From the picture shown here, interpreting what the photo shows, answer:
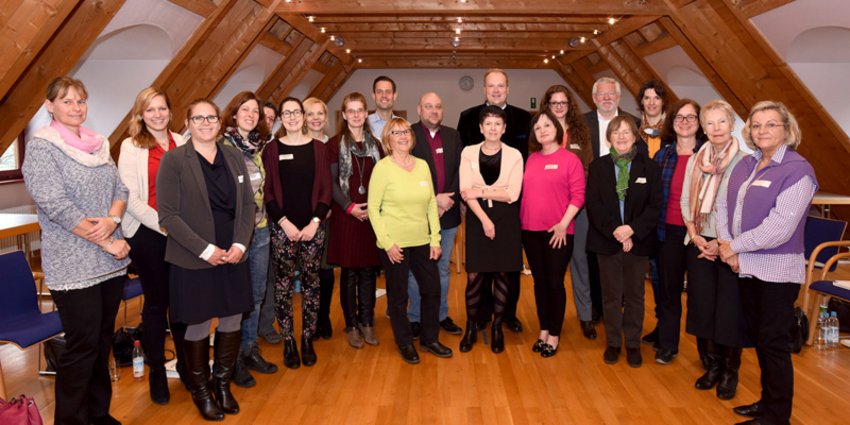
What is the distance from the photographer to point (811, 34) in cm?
535

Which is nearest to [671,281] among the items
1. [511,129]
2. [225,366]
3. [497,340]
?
[497,340]

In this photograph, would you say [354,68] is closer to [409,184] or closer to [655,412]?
[409,184]

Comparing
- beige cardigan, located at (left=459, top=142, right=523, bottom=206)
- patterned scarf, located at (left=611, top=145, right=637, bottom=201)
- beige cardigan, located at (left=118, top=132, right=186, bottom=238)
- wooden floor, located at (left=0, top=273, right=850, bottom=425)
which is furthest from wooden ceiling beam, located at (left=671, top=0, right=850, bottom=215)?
beige cardigan, located at (left=118, top=132, right=186, bottom=238)

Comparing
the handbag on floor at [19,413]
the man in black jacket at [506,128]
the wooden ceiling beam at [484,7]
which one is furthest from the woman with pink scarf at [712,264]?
the wooden ceiling beam at [484,7]

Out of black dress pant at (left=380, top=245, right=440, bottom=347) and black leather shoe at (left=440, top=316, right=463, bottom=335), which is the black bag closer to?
black leather shoe at (left=440, top=316, right=463, bottom=335)

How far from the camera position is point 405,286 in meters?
3.55

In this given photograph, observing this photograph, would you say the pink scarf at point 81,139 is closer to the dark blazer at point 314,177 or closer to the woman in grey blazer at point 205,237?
the woman in grey blazer at point 205,237

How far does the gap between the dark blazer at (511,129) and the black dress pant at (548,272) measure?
66 cm

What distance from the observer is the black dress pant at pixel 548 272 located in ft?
11.6

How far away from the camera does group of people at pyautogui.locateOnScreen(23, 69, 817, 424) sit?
8.27ft

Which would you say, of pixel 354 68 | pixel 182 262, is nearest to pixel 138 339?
pixel 182 262

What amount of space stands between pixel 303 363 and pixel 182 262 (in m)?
1.18

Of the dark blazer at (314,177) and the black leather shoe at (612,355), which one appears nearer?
the dark blazer at (314,177)

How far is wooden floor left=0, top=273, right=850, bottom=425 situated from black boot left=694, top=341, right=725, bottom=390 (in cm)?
6
